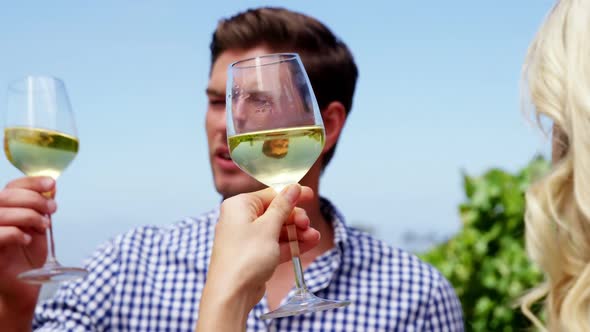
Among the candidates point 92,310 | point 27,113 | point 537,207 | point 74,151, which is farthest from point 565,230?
point 92,310

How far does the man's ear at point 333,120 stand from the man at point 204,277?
0.33 meters

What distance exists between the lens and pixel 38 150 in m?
2.75

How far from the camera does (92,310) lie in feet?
12.2

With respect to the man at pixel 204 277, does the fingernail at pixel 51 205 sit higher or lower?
higher

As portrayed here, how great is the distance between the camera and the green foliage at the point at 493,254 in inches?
241

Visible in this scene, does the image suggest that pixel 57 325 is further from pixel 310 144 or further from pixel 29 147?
pixel 310 144

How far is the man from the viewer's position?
3.71 metres

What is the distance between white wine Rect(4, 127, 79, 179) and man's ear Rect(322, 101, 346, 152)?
187 cm

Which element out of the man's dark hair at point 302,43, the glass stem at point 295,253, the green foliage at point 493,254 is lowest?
the green foliage at point 493,254

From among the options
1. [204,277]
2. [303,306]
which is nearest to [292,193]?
[303,306]

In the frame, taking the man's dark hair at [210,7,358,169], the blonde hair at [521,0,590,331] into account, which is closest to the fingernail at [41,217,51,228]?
the blonde hair at [521,0,590,331]

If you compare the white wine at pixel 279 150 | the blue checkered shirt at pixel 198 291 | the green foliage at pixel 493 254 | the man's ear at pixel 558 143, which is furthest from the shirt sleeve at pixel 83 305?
the green foliage at pixel 493 254

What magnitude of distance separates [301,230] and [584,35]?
925 mm

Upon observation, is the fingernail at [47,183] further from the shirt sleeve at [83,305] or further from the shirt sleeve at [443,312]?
the shirt sleeve at [443,312]
